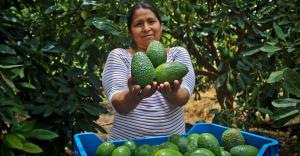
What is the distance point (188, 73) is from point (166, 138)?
0.29 m

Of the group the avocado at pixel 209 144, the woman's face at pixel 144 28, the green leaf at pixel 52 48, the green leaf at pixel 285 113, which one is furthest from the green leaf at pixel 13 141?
the green leaf at pixel 285 113

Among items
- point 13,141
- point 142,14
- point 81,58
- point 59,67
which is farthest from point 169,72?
point 59,67

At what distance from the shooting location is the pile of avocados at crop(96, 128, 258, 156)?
1087 mm

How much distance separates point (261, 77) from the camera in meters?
2.28

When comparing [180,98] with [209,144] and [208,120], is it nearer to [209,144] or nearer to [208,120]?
[209,144]

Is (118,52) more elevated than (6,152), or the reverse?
(118,52)

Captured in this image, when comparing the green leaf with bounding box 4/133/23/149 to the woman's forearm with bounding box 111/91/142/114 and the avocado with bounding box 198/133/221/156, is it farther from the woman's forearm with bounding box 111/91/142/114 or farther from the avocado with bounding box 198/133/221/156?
the avocado with bounding box 198/133/221/156

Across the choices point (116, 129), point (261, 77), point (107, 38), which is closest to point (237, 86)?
point (261, 77)

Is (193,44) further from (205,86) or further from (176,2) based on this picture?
(205,86)

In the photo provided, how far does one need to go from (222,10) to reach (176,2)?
0.93ft

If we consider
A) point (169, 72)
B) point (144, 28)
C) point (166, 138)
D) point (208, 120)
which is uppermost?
point (144, 28)

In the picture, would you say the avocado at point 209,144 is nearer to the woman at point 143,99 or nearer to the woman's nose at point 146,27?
the woman at point 143,99

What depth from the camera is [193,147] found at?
116 cm

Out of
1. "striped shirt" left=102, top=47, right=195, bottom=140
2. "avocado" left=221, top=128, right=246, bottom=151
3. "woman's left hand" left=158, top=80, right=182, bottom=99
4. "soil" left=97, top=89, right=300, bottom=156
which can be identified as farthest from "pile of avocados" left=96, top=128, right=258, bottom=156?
"soil" left=97, top=89, right=300, bottom=156
